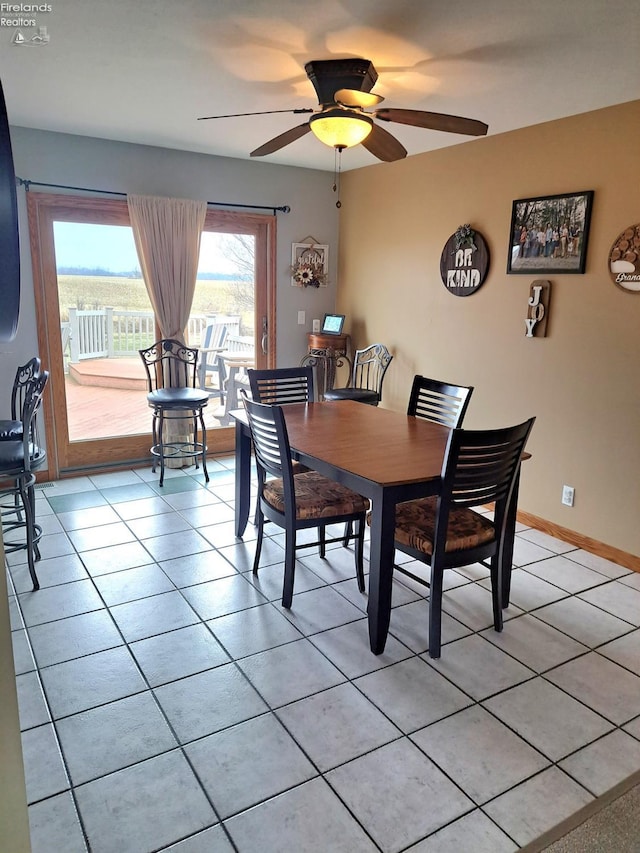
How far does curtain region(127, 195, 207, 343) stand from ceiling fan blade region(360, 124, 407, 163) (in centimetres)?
212

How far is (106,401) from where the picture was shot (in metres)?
4.79

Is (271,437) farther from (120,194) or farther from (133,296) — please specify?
(120,194)

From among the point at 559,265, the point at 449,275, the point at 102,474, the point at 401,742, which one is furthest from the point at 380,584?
the point at 102,474

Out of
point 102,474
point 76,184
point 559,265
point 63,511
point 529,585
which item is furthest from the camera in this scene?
point 102,474

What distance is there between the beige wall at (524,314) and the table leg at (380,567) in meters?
1.71

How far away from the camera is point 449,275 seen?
431 cm

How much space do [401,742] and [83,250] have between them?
3.98m

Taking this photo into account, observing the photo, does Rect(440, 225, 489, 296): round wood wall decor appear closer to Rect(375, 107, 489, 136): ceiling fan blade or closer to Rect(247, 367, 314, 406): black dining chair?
Rect(247, 367, 314, 406): black dining chair

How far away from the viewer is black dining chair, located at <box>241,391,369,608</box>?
267cm

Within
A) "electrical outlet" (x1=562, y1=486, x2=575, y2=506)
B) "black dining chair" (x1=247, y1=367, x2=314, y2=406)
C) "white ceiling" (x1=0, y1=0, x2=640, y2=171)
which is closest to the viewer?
"white ceiling" (x1=0, y1=0, x2=640, y2=171)

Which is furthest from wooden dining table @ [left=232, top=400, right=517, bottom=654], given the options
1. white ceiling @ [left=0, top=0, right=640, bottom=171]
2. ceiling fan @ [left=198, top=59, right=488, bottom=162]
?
white ceiling @ [left=0, top=0, right=640, bottom=171]

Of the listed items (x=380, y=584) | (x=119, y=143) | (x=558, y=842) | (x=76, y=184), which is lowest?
(x=558, y=842)

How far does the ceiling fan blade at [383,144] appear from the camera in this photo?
2.73 m

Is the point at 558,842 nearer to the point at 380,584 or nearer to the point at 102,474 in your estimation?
the point at 380,584
